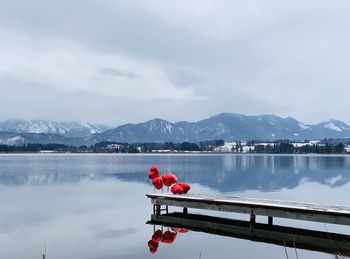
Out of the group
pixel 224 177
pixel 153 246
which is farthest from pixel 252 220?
pixel 224 177

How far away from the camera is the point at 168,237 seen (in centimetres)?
2164

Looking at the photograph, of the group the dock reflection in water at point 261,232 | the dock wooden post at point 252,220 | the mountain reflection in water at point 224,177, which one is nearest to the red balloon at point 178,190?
the dock reflection in water at point 261,232

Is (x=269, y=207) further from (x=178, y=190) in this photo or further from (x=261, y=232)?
(x=178, y=190)

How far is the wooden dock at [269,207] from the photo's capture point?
19250 mm

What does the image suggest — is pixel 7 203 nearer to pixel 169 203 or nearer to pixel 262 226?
pixel 169 203

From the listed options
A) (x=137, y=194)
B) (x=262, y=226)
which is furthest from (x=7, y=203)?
(x=262, y=226)

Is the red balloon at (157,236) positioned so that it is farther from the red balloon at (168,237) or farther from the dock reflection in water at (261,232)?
the dock reflection in water at (261,232)

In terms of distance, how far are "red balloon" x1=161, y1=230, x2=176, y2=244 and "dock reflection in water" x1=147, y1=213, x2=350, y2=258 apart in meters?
1.28

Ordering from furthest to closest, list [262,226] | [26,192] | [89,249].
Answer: [26,192], [262,226], [89,249]

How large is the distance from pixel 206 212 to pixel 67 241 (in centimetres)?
1024

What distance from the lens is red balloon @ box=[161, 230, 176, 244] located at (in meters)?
20.8

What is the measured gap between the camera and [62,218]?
89.8ft

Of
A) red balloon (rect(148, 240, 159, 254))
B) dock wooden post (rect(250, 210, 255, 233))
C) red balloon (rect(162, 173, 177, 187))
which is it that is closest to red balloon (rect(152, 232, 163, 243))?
red balloon (rect(148, 240, 159, 254))

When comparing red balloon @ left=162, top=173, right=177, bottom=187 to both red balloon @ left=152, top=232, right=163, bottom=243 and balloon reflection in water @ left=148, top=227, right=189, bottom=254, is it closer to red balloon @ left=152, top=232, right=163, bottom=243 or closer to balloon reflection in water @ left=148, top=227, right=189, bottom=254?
balloon reflection in water @ left=148, top=227, right=189, bottom=254
